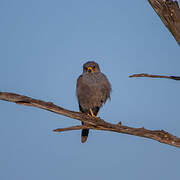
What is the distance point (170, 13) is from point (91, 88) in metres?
3.93

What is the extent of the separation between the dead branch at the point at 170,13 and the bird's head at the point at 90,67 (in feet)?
13.3

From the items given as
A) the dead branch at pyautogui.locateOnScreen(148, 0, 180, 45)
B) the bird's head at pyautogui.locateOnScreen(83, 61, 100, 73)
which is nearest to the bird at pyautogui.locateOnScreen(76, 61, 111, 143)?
the bird's head at pyautogui.locateOnScreen(83, 61, 100, 73)

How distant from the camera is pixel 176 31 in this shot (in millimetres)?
3432

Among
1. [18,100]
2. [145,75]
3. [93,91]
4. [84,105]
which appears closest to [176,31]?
[145,75]

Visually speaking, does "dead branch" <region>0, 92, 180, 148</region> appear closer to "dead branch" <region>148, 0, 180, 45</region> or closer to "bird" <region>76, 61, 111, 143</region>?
"dead branch" <region>148, 0, 180, 45</region>

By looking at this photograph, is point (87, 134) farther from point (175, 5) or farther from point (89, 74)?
point (175, 5)

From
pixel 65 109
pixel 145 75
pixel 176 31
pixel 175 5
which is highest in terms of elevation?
pixel 175 5

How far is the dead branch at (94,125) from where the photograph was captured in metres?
3.79

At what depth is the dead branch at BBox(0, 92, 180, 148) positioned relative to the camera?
149 inches

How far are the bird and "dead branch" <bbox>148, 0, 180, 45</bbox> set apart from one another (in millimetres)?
3809

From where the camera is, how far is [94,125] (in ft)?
14.1

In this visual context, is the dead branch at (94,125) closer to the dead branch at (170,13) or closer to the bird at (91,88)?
the dead branch at (170,13)

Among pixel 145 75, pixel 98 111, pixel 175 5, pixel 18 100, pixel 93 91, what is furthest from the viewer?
pixel 98 111

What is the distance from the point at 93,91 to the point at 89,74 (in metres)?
0.52
